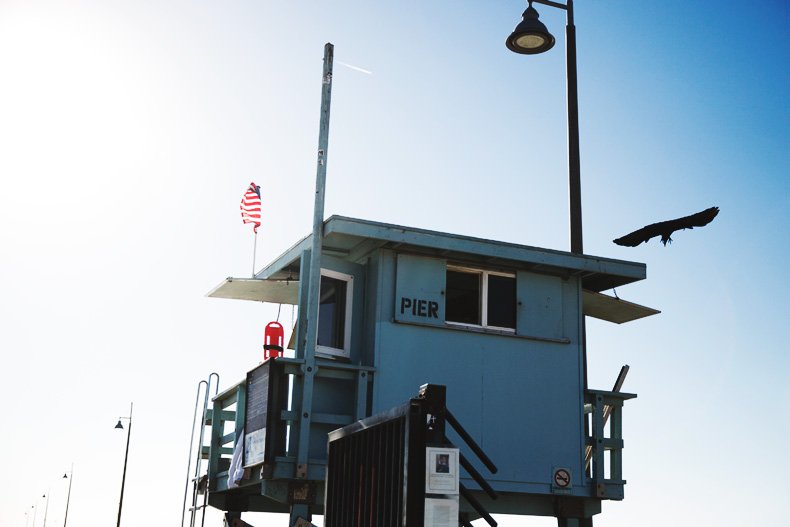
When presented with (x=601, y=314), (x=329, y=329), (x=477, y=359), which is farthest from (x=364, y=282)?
(x=601, y=314)

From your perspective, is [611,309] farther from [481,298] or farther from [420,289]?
[420,289]

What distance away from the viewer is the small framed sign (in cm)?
832

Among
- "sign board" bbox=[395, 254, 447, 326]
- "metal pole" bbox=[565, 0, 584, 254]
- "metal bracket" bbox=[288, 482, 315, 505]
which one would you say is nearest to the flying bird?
"metal pole" bbox=[565, 0, 584, 254]

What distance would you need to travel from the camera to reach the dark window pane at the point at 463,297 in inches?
592

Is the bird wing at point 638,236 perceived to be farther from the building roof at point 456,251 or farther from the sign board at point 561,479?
the sign board at point 561,479

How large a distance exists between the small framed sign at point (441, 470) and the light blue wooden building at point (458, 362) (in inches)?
208

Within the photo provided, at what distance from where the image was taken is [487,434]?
14508mm

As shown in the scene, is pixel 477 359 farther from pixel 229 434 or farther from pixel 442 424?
pixel 442 424

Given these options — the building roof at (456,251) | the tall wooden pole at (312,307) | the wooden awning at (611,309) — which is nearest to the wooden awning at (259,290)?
the building roof at (456,251)

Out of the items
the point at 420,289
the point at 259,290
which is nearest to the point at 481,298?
the point at 420,289

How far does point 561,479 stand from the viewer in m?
14.8

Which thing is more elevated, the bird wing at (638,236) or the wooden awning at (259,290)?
the bird wing at (638,236)

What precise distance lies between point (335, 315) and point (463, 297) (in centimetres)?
194

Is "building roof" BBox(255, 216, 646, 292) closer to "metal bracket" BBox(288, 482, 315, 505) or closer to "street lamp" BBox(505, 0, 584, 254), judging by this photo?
"street lamp" BBox(505, 0, 584, 254)
